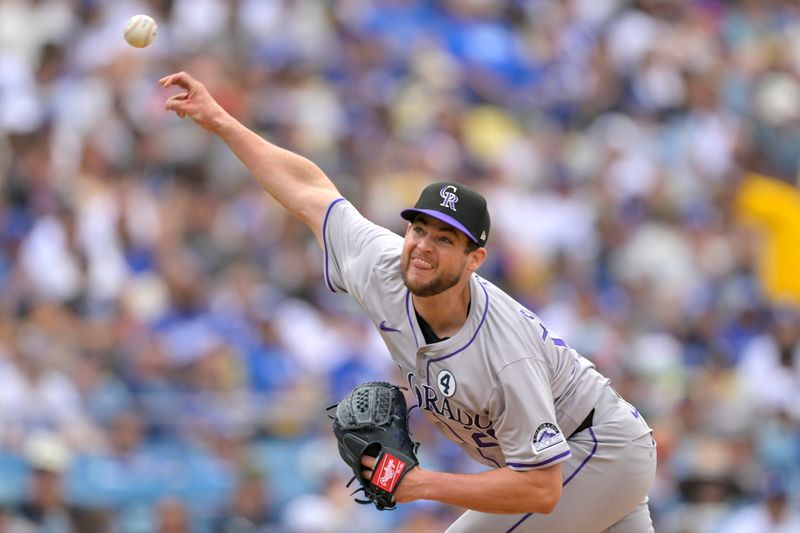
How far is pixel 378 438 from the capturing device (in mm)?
5191

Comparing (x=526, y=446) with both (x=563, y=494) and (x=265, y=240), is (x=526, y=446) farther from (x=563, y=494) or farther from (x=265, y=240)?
(x=265, y=240)

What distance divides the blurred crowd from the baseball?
3.93 m

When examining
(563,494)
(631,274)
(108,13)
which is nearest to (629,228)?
(631,274)

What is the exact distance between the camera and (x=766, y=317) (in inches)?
520

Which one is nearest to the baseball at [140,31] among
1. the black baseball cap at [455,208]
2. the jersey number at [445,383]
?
the black baseball cap at [455,208]

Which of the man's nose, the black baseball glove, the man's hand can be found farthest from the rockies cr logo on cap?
the man's hand

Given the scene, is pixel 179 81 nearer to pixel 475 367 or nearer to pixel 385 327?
pixel 385 327

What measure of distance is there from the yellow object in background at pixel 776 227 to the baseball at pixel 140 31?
915 centimetres

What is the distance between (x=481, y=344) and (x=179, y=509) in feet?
14.5

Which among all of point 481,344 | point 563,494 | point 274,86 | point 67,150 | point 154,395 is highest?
point 274,86

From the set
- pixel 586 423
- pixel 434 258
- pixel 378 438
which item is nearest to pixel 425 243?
pixel 434 258

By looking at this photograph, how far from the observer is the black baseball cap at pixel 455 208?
509cm

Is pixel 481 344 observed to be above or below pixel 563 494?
above

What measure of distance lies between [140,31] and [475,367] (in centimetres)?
198
